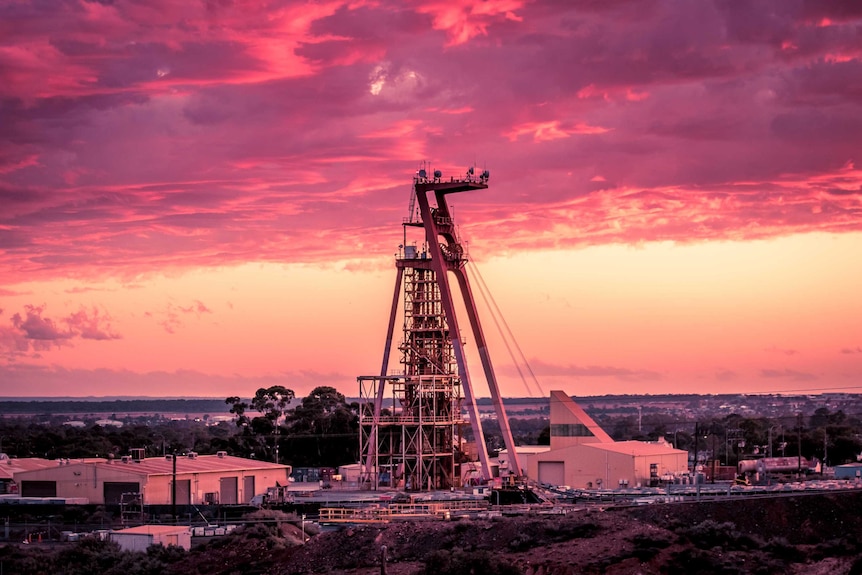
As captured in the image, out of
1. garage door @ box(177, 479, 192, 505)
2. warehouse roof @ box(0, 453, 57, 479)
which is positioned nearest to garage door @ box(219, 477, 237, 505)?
garage door @ box(177, 479, 192, 505)

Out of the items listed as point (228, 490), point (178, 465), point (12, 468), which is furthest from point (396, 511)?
point (12, 468)

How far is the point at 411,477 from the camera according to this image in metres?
75.4

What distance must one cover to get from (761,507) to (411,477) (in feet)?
76.1

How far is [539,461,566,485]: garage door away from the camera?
7769 centimetres

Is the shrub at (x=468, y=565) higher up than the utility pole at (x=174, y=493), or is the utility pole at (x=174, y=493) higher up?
the utility pole at (x=174, y=493)

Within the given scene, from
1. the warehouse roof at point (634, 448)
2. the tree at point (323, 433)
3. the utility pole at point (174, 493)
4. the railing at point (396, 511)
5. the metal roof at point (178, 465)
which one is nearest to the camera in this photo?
the railing at point (396, 511)

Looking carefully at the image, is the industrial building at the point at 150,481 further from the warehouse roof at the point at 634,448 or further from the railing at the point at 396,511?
the warehouse roof at the point at 634,448

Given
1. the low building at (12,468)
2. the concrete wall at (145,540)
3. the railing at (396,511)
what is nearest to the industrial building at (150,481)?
the low building at (12,468)

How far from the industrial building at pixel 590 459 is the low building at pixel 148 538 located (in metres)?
26.2

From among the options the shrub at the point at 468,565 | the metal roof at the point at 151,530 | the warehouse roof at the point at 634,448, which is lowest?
the shrub at the point at 468,565

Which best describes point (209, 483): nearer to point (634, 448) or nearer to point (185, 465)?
point (185, 465)

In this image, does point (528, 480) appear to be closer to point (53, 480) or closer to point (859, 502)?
point (859, 502)

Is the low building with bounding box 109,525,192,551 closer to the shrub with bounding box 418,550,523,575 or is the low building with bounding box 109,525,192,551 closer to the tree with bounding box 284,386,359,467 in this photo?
the shrub with bounding box 418,550,523,575

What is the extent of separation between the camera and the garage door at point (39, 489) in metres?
75.1
